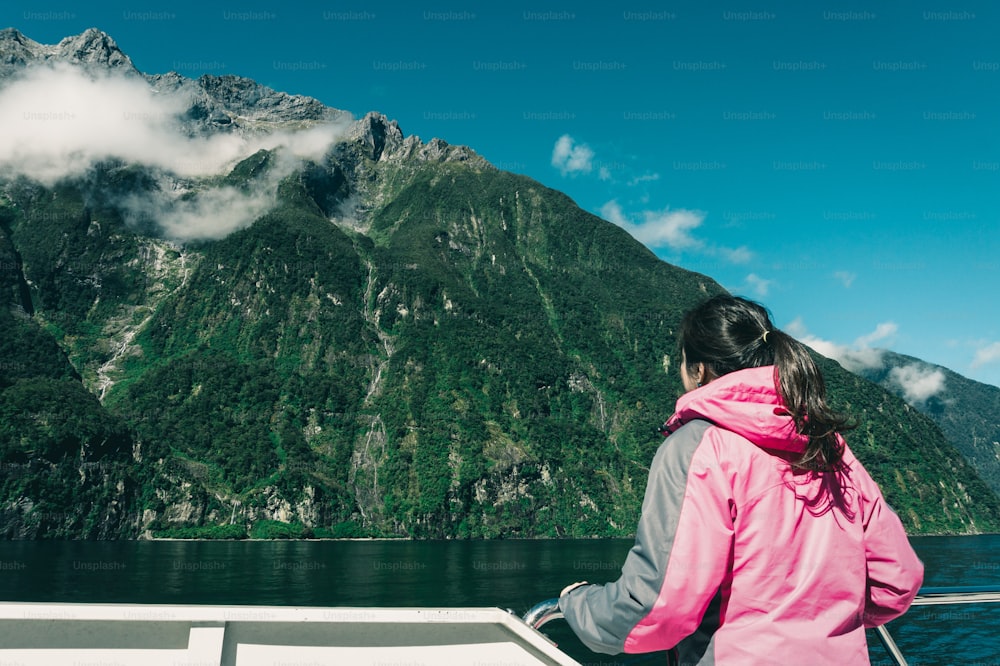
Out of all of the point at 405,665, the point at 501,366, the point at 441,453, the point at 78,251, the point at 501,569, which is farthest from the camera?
the point at 78,251

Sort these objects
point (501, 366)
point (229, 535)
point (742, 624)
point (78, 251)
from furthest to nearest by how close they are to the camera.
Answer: point (78, 251) < point (501, 366) < point (229, 535) < point (742, 624)

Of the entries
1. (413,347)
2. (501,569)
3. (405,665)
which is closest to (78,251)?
(413,347)

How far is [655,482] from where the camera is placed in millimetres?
1972

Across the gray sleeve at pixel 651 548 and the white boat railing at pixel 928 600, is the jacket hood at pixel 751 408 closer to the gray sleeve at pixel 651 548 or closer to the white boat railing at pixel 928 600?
the gray sleeve at pixel 651 548

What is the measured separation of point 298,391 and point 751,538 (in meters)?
160

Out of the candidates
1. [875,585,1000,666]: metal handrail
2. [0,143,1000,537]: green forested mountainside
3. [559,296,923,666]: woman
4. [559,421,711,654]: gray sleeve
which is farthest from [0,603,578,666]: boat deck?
[0,143,1000,537]: green forested mountainside

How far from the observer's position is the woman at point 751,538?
1.88 m

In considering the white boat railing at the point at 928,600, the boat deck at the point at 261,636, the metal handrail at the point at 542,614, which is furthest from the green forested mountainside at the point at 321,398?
the metal handrail at the point at 542,614

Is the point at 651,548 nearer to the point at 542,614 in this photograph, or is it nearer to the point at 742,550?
the point at 742,550

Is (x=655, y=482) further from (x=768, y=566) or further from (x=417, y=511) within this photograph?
(x=417, y=511)

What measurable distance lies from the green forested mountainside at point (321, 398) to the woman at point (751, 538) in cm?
12662

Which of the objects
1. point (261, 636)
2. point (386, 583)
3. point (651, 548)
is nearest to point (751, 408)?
point (651, 548)

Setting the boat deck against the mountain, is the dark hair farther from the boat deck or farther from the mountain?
the mountain

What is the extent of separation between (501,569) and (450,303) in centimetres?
12563
